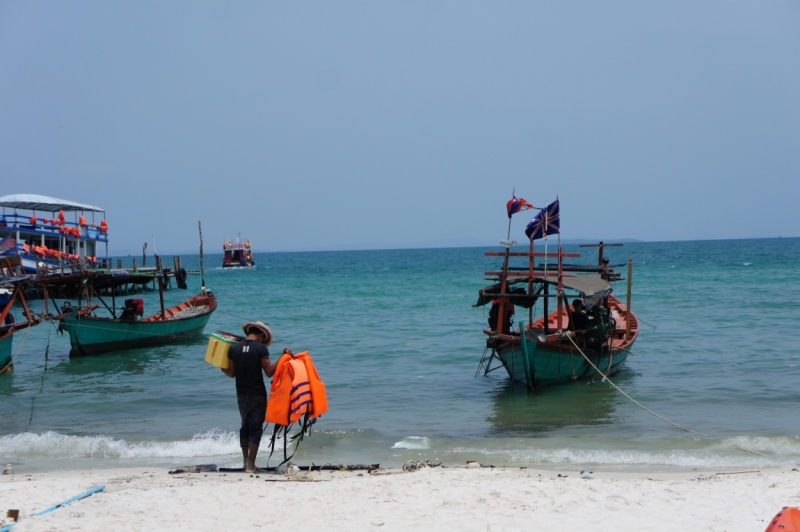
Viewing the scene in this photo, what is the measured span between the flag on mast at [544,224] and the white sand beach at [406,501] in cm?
653

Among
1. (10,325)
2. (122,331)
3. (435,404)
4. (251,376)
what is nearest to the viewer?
(251,376)

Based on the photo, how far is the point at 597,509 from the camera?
6.62 meters

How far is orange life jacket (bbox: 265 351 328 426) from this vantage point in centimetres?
766

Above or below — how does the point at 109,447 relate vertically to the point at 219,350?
below

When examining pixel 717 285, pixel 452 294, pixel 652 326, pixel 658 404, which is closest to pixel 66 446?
pixel 658 404

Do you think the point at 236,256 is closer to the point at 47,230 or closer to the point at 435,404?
the point at 47,230

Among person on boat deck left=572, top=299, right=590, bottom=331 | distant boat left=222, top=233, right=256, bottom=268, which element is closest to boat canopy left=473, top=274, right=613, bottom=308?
person on boat deck left=572, top=299, right=590, bottom=331

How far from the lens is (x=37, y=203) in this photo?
141 ft

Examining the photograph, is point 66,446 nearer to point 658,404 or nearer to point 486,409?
point 486,409

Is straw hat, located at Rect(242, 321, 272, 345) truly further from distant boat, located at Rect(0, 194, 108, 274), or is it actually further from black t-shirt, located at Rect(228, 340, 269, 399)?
distant boat, located at Rect(0, 194, 108, 274)

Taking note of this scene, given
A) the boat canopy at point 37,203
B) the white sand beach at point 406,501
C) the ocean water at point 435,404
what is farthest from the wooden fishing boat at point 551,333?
the boat canopy at point 37,203

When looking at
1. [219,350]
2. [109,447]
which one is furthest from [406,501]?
[109,447]

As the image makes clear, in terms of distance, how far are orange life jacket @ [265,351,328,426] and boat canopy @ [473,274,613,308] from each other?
6028 millimetres

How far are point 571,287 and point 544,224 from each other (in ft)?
4.65
